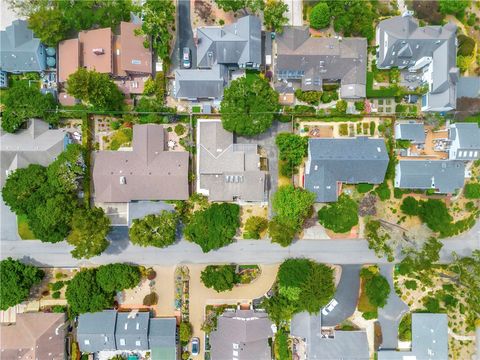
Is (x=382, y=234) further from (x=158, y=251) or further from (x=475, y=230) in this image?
(x=158, y=251)

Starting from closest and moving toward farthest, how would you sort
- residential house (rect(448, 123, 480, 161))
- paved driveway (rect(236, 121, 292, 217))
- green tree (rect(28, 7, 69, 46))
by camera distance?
1. green tree (rect(28, 7, 69, 46))
2. residential house (rect(448, 123, 480, 161))
3. paved driveway (rect(236, 121, 292, 217))

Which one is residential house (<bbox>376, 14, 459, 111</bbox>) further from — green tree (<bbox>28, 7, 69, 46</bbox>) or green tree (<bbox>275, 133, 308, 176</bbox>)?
green tree (<bbox>28, 7, 69, 46</bbox>)

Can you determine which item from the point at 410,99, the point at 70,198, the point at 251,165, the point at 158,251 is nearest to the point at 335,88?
the point at 410,99

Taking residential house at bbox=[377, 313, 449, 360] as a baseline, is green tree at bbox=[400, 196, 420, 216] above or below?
above

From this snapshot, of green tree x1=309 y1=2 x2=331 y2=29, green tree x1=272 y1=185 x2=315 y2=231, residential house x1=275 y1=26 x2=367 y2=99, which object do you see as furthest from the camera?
green tree x1=309 y1=2 x2=331 y2=29

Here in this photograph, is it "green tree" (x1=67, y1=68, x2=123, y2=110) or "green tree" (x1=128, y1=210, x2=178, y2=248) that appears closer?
"green tree" (x1=67, y1=68, x2=123, y2=110)

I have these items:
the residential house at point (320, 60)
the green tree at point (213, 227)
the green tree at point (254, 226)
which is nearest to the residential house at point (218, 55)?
the residential house at point (320, 60)

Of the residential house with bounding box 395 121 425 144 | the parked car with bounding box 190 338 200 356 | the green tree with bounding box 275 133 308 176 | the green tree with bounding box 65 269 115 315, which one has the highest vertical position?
the residential house with bounding box 395 121 425 144

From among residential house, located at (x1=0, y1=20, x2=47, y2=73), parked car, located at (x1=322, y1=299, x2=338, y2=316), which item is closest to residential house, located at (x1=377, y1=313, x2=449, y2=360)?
parked car, located at (x1=322, y1=299, x2=338, y2=316)
